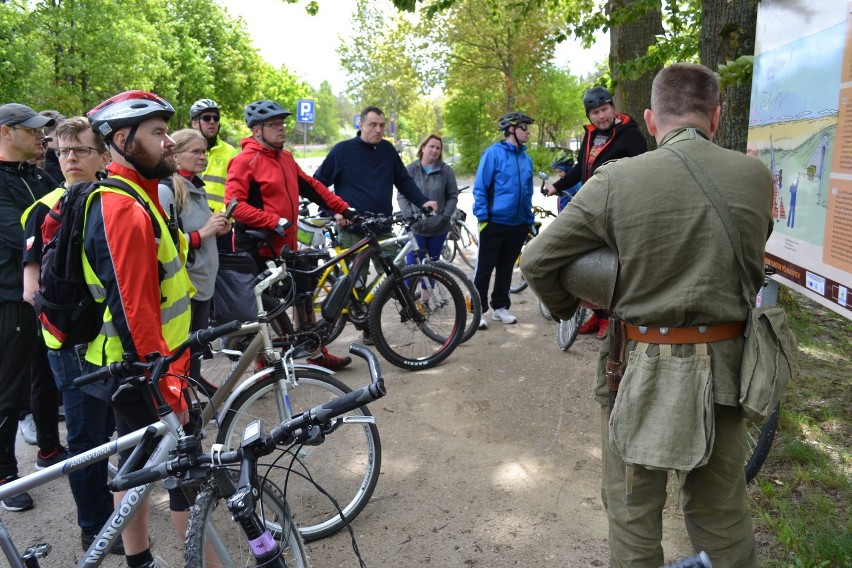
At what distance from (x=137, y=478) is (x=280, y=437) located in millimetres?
410

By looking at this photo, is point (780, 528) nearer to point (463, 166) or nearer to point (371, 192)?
point (371, 192)

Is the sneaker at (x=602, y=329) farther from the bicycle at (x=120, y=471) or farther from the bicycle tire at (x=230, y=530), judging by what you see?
the bicycle at (x=120, y=471)

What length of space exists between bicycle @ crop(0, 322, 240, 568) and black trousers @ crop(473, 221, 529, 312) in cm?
429

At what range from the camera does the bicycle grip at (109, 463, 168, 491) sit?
1872 millimetres

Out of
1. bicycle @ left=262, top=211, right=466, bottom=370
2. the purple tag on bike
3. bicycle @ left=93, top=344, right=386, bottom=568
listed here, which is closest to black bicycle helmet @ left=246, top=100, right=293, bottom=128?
bicycle @ left=262, top=211, right=466, bottom=370

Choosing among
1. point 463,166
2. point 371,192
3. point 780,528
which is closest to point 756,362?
point 780,528

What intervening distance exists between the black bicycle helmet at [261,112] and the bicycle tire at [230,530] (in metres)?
3.36

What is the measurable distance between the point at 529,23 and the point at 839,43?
71.3 ft

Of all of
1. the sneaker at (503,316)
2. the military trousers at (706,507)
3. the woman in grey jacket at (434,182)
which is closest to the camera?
the military trousers at (706,507)

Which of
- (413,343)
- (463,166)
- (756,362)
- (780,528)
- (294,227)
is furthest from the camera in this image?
(463,166)

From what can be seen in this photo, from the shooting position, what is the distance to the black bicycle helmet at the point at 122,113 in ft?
8.11

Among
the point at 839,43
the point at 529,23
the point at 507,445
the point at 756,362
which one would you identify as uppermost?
the point at 529,23

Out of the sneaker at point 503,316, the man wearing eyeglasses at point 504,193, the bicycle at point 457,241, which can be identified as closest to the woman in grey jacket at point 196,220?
the man wearing eyeglasses at point 504,193

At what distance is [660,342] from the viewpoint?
216 centimetres
